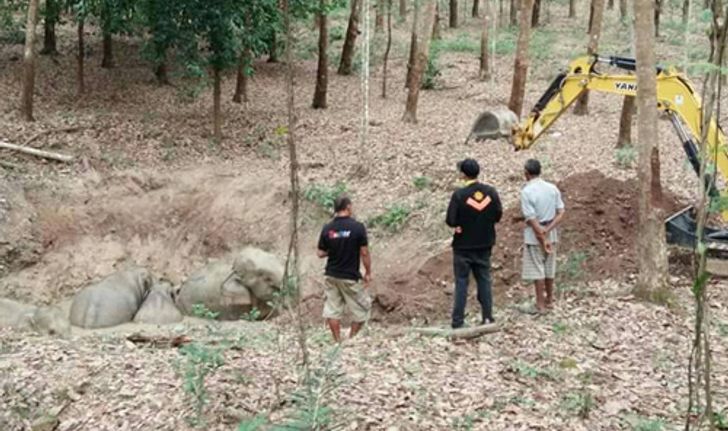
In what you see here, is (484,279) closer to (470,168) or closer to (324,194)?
(470,168)

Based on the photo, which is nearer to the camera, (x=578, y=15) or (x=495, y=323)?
(x=495, y=323)

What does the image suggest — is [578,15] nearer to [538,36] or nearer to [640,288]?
[538,36]

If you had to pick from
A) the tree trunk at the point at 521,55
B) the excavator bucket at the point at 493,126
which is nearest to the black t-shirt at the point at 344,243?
the excavator bucket at the point at 493,126

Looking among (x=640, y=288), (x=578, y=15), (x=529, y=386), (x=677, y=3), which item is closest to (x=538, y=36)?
(x=578, y=15)

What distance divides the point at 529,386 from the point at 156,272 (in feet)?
30.6

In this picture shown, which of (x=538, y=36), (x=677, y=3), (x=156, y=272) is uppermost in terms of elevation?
(x=677, y=3)

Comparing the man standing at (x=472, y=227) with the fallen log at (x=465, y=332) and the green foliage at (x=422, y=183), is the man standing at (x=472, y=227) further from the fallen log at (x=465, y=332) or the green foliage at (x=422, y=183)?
the green foliage at (x=422, y=183)

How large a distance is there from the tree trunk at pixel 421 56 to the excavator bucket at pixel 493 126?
2235mm

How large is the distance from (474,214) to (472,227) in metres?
0.15

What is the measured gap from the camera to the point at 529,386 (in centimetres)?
727

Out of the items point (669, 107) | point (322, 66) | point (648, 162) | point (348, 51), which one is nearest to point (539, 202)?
point (648, 162)

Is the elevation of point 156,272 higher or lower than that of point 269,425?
lower

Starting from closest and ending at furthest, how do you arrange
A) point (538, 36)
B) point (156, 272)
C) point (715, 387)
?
point (715, 387) → point (156, 272) → point (538, 36)

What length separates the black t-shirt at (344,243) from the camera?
29.7ft
